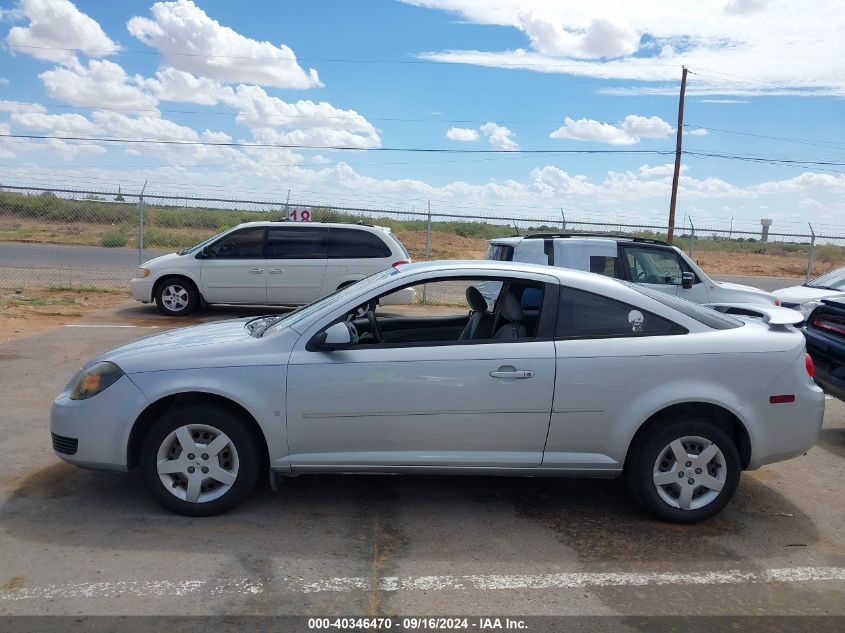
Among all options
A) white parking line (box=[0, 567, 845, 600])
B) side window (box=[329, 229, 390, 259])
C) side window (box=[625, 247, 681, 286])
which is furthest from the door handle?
side window (box=[329, 229, 390, 259])

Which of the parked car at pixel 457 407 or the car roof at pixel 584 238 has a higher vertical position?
the car roof at pixel 584 238

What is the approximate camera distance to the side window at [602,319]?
4.70 meters

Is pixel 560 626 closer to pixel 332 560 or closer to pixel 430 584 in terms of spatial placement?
pixel 430 584

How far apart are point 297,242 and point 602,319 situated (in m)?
9.67

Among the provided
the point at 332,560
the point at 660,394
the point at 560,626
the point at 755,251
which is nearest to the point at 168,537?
the point at 332,560

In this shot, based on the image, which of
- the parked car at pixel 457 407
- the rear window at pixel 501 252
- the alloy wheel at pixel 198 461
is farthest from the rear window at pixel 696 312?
the rear window at pixel 501 252

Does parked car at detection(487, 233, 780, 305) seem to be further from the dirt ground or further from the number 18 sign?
the number 18 sign

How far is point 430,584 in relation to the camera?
152 inches

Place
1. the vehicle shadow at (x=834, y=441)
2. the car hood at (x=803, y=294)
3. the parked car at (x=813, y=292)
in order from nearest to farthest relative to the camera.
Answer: the vehicle shadow at (x=834, y=441), the parked car at (x=813, y=292), the car hood at (x=803, y=294)

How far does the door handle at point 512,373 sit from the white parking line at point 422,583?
113cm

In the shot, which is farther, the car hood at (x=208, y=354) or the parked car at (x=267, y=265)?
the parked car at (x=267, y=265)

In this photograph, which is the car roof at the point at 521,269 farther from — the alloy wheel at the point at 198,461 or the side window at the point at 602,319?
the alloy wheel at the point at 198,461

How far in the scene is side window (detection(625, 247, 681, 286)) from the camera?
10133 millimetres

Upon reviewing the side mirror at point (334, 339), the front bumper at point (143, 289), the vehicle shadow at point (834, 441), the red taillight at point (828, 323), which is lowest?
the vehicle shadow at point (834, 441)
